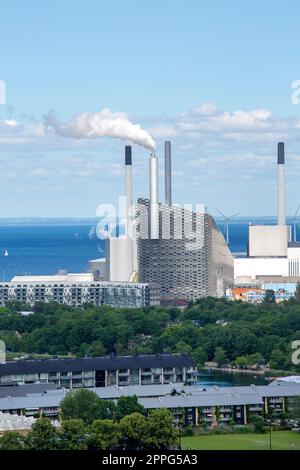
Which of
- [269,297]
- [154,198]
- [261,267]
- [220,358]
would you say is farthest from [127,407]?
[261,267]

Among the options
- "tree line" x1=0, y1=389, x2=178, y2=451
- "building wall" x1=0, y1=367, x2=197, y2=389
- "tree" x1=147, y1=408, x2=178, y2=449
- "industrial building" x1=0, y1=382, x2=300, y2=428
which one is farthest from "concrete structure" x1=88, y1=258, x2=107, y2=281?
"tree" x1=147, y1=408, x2=178, y2=449

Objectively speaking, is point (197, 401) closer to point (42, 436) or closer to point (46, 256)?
point (42, 436)

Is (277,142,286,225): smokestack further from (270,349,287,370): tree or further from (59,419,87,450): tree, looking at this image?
(59,419,87,450): tree

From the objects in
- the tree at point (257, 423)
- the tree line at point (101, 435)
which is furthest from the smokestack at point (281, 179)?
the tree line at point (101, 435)

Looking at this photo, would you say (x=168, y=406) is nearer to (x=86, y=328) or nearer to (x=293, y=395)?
(x=293, y=395)
